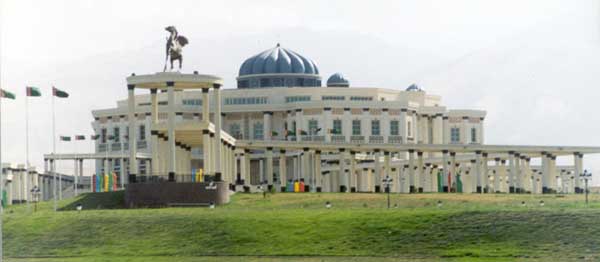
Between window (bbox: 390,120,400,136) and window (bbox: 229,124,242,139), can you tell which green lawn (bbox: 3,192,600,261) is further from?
window (bbox: 229,124,242,139)

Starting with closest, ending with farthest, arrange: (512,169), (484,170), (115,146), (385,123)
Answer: (512,169)
(484,170)
(385,123)
(115,146)

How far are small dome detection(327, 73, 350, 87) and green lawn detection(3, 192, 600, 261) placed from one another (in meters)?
72.7

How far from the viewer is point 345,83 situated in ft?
609

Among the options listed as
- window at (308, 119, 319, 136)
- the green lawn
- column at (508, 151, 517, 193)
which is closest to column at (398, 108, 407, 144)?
window at (308, 119, 319, 136)

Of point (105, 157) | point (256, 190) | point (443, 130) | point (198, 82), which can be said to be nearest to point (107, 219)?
point (198, 82)

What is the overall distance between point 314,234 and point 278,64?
86.5m

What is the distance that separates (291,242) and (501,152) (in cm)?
6567

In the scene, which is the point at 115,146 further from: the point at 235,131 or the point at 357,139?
the point at 357,139

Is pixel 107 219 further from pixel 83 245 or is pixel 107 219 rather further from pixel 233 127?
pixel 233 127

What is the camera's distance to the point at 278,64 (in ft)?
599

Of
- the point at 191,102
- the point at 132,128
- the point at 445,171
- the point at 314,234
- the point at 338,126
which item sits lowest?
the point at 314,234

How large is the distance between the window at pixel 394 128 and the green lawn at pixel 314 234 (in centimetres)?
6480

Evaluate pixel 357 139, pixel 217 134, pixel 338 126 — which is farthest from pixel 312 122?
pixel 217 134

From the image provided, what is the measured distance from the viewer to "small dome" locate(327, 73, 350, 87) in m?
185
